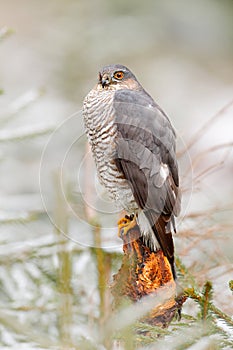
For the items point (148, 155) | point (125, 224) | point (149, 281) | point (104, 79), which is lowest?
point (149, 281)

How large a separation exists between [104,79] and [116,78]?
0.13 ft

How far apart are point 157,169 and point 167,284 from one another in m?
0.47

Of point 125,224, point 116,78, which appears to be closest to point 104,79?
point 116,78

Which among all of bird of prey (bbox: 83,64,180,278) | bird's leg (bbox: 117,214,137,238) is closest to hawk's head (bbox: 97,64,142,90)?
bird of prey (bbox: 83,64,180,278)

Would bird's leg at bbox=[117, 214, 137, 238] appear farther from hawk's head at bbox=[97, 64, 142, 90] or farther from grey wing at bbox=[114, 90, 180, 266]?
hawk's head at bbox=[97, 64, 142, 90]

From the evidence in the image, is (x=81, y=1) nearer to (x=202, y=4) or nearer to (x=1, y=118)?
(x=202, y=4)

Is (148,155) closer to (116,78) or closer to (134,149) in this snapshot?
(134,149)

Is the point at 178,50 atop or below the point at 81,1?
below

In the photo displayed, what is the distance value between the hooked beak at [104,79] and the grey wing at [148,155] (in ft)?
0.17

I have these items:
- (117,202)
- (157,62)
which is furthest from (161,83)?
(117,202)

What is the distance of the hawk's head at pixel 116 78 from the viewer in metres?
2.42

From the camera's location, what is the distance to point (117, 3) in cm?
1097

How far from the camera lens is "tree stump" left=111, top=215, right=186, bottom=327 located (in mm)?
1837

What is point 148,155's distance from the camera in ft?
7.75
